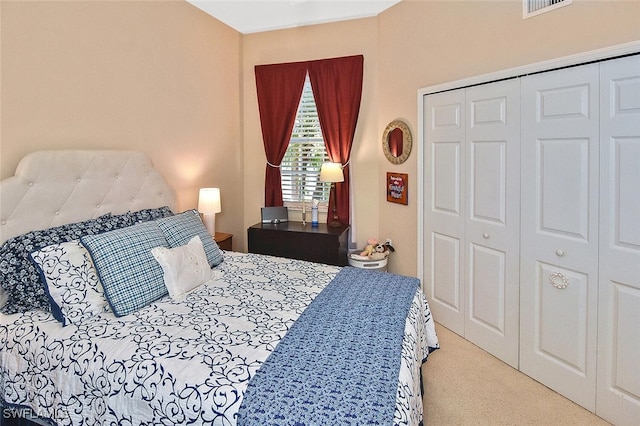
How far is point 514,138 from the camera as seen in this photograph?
8.58 ft

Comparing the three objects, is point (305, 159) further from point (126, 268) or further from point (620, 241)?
point (620, 241)

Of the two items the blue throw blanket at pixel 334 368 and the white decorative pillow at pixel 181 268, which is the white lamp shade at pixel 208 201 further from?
the blue throw blanket at pixel 334 368

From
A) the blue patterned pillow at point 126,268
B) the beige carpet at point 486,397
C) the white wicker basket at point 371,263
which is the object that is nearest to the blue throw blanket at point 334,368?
the beige carpet at point 486,397

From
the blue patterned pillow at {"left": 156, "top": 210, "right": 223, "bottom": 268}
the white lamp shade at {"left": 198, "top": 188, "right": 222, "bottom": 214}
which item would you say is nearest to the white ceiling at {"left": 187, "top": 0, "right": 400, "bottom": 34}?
the white lamp shade at {"left": 198, "top": 188, "right": 222, "bottom": 214}

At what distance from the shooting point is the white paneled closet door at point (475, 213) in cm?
269

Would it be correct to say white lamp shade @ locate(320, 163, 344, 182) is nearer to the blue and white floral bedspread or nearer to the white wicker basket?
the white wicker basket

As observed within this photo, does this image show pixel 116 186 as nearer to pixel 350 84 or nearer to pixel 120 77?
pixel 120 77

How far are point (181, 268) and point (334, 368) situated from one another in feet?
3.95

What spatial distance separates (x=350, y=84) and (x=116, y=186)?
7.89 feet

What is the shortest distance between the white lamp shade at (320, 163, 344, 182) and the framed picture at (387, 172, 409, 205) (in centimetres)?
48

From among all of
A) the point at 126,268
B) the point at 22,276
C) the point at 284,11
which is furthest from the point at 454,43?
the point at 22,276

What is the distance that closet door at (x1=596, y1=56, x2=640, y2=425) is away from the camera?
78.5 inches

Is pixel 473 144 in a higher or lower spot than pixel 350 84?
lower

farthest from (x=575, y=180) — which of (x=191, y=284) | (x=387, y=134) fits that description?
(x=191, y=284)
